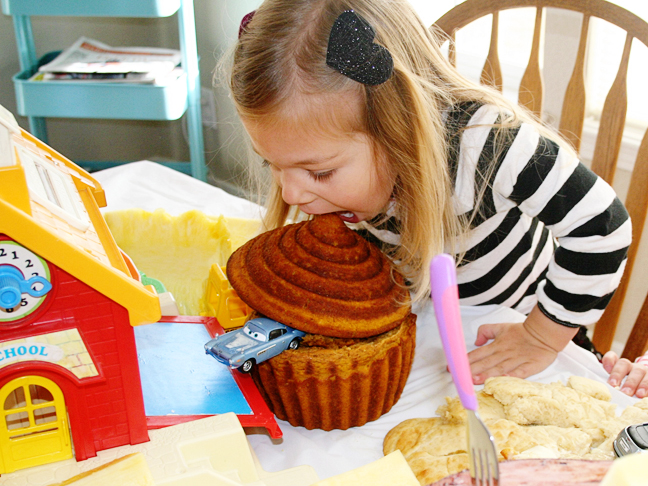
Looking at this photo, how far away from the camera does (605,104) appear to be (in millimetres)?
1099

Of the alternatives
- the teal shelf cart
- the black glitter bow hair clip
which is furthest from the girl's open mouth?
the teal shelf cart

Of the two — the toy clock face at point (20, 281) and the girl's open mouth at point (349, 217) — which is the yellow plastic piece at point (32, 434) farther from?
the girl's open mouth at point (349, 217)

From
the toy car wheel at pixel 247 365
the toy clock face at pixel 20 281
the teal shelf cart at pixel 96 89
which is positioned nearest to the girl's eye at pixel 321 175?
the toy car wheel at pixel 247 365

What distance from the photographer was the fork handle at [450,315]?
36cm

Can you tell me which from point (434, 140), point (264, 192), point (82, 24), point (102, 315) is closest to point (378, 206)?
point (434, 140)

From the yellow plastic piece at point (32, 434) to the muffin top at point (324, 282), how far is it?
243 mm

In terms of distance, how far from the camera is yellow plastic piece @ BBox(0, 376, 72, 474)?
0.57 meters

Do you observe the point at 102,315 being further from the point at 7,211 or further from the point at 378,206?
the point at 378,206

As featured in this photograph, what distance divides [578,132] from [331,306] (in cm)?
74

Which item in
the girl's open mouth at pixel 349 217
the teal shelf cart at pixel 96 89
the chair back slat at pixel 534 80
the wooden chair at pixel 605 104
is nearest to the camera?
the girl's open mouth at pixel 349 217

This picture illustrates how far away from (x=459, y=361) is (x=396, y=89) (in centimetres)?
46

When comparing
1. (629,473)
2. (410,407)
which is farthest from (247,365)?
(629,473)

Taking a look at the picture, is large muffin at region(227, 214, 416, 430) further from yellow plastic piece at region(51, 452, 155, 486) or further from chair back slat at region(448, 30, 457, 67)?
chair back slat at region(448, 30, 457, 67)

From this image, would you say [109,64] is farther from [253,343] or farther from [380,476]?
[380,476]
